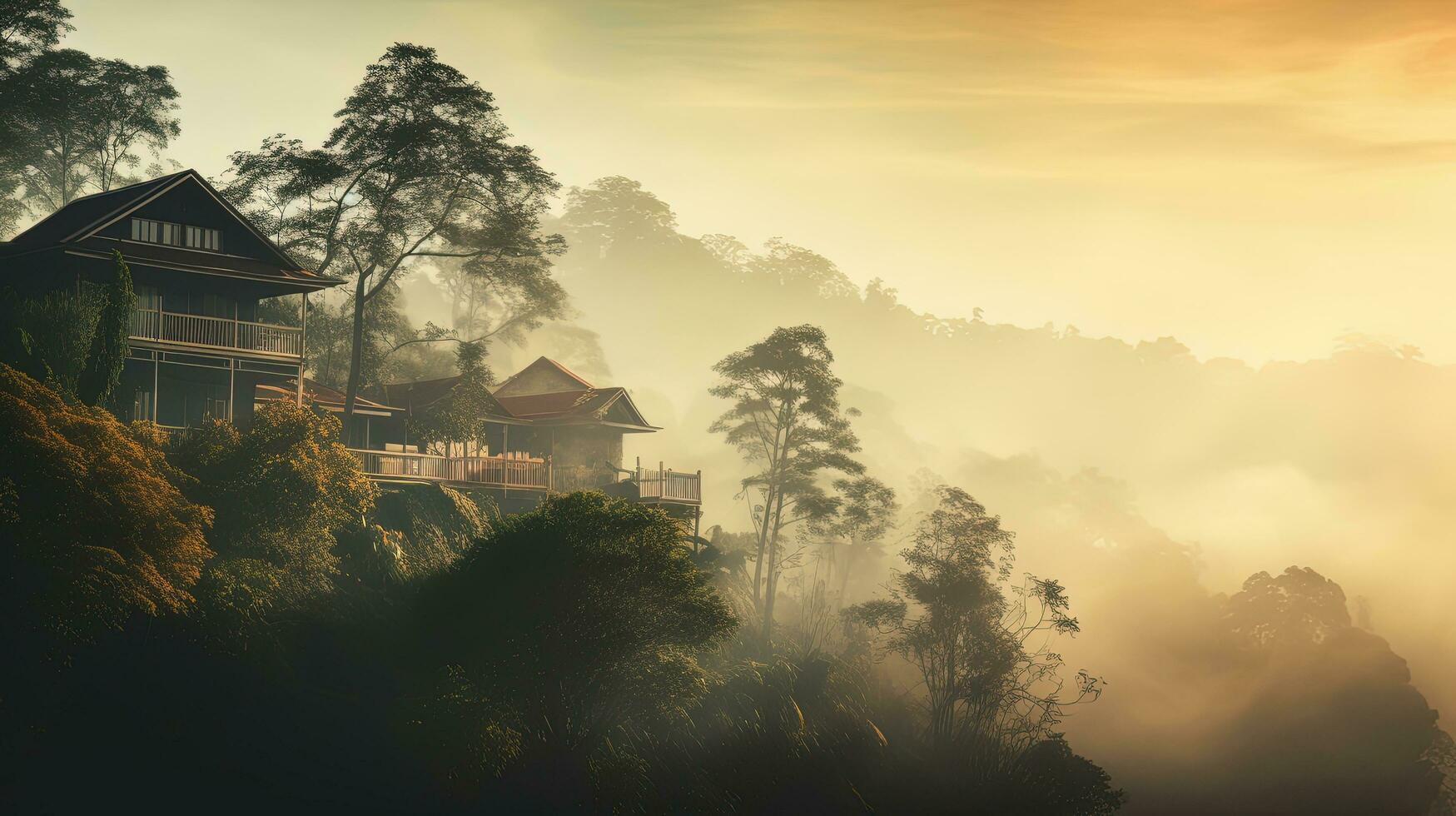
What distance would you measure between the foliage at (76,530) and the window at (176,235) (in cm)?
1302

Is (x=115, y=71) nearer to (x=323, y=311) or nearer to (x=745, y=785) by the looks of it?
(x=323, y=311)

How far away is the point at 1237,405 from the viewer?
171000mm

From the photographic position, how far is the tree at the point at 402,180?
163 feet

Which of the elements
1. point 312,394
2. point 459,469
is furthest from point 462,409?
point 312,394

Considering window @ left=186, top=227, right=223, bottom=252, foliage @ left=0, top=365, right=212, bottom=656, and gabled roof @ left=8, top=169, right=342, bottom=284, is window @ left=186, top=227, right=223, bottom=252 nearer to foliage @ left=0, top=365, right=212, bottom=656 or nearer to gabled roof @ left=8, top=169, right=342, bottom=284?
gabled roof @ left=8, top=169, right=342, bottom=284

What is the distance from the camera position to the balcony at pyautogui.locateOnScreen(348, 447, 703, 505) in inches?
1793

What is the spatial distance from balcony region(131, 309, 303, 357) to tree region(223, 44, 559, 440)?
5002 millimetres

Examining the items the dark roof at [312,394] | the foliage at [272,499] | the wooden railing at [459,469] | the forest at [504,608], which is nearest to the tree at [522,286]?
the forest at [504,608]

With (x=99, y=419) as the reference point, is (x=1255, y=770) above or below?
below

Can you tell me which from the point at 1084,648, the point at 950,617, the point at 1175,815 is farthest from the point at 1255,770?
the point at 950,617

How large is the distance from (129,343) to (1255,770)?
60.2 metres

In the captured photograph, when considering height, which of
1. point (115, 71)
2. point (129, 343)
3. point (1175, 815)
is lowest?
point (1175, 815)

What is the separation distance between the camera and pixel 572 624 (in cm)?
3581

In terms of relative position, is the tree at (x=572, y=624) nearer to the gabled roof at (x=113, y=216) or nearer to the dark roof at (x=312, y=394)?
the dark roof at (x=312, y=394)
